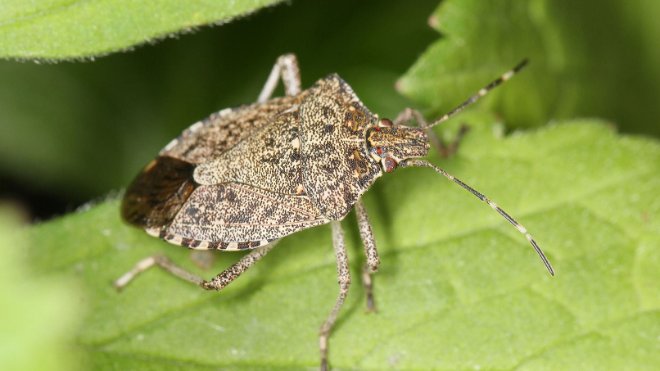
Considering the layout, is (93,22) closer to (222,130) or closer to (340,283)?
(222,130)

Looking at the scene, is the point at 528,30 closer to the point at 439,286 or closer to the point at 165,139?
the point at 439,286

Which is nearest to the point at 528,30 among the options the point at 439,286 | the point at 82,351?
the point at 439,286

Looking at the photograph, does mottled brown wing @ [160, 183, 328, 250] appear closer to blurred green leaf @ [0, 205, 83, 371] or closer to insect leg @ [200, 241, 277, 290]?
insect leg @ [200, 241, 277, 290]

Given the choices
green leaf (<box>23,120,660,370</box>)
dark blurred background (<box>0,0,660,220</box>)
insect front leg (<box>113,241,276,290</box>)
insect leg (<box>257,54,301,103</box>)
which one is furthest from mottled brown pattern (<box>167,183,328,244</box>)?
dark blurred background (<box>0,0,660,220</box>)

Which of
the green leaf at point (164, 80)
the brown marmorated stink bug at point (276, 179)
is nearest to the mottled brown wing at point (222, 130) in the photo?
the brown marmorated stink bug at point (276, 179)

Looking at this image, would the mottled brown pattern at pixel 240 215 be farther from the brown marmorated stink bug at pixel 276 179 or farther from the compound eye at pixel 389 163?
the compound eye at pixel 389 163
